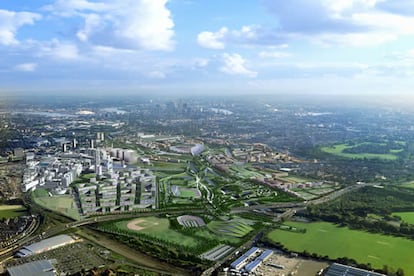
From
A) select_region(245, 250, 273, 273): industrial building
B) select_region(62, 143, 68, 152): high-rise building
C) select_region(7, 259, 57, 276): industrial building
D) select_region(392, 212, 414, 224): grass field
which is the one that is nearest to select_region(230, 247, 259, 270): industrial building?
select_region(245, 250, 273, 273): industrial building

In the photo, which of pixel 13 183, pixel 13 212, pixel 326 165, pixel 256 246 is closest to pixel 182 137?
pixel 326 165

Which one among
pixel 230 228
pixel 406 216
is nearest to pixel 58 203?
pixel 230 228

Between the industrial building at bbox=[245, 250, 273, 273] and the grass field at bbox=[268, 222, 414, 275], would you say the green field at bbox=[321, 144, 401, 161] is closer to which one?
the grass field at bbox=[268, 222, 414, 275]

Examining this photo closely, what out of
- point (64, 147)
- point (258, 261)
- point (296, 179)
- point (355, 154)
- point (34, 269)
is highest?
point (64, 147)

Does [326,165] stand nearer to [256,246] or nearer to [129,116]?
[256,246]

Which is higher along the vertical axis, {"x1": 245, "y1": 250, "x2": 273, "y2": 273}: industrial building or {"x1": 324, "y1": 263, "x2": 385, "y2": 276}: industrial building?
{"x1": 324, "y1": 263, "x2": 385, "y2": 276}: industrial building

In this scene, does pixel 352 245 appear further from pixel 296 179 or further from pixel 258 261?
pixel 296 179

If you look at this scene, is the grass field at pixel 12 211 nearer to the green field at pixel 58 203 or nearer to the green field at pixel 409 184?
the green field at pixel 58 203
